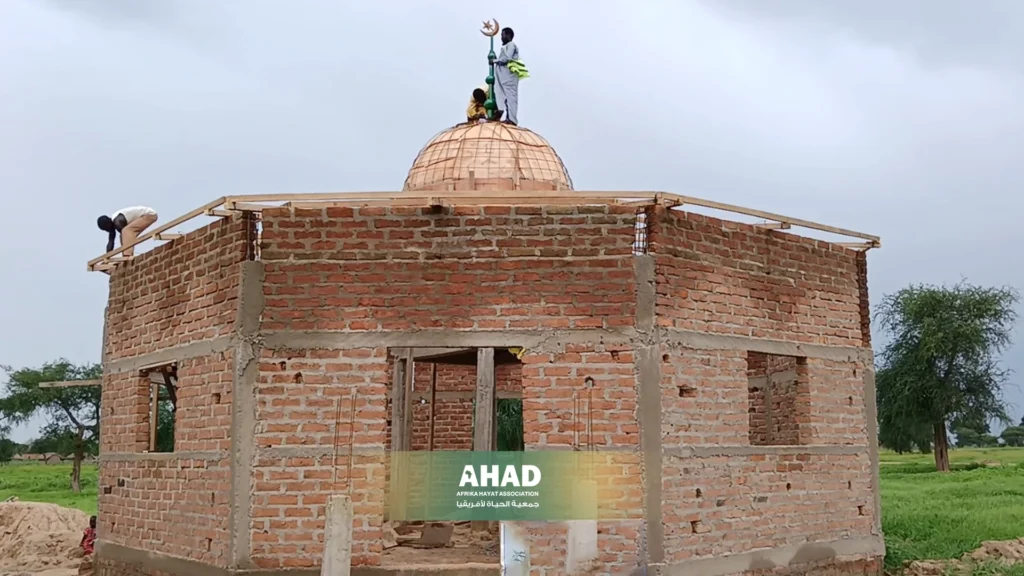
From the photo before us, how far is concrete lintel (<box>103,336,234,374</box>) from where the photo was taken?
28.4 feet

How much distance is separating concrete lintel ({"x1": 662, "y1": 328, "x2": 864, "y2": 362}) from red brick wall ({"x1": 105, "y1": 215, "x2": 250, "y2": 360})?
403cm

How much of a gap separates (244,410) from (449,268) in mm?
2192

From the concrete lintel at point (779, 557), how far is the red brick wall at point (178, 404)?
411 cm

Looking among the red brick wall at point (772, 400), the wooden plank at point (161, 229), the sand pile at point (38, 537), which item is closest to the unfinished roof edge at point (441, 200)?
the wooden plank at point (161, 229)

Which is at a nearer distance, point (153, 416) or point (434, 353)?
point (153, 416)

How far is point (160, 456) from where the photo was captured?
948 cm

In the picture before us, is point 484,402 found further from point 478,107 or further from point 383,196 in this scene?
point 478,107

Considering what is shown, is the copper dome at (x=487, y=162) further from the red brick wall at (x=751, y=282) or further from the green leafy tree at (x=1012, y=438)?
the green leafy tree at (x=1012, y=438)

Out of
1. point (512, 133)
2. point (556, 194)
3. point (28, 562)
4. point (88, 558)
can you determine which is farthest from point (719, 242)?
point (28, 562)

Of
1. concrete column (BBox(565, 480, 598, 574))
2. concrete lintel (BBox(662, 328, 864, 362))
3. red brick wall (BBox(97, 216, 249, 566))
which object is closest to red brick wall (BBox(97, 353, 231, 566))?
red brick wall (BBox(97, 216, 249, 566))

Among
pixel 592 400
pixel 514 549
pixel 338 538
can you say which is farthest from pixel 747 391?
pixel 338 538

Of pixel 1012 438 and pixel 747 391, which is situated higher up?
pixel 747 391

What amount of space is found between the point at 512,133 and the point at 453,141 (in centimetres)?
81

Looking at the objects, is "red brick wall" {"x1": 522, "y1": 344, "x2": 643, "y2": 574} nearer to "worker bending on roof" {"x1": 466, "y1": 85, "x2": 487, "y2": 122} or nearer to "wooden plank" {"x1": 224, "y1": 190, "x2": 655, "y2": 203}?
"wooden plank" {"x1": 224, "y1": 190, "x2": 655, "y2": 203}
